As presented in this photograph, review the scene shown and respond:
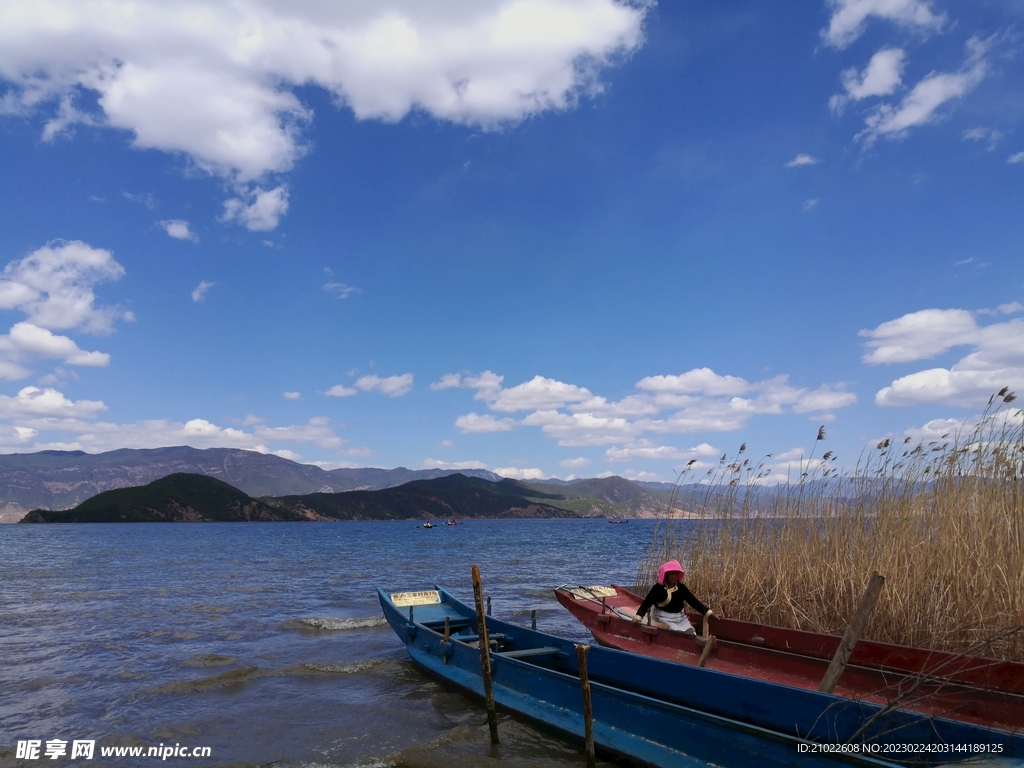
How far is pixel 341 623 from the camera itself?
1580 cm

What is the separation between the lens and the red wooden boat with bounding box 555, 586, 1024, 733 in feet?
19.6

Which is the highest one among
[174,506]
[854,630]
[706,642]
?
[854,630]

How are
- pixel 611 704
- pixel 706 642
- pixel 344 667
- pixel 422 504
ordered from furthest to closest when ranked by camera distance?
1. pixel 422 504
2. pixel 344 667
3. pixel 706 642
4. pixel 611 704

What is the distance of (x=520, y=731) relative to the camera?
24.4 feet

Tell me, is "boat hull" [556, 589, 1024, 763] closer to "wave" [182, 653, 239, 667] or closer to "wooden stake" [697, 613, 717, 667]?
"wooden stake" [697, 613, 717, 667]

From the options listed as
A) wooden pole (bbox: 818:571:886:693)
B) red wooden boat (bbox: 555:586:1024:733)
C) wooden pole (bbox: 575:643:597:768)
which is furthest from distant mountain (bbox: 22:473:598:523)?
wooden pole (bbox: 818:571:886:693)

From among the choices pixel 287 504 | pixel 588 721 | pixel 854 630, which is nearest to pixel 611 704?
pixel 588 721

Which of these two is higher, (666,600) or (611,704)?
(666,600)

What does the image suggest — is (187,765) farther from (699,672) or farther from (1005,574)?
(1005,574)

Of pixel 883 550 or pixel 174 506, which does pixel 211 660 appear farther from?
pixel 174 506

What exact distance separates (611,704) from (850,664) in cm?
334

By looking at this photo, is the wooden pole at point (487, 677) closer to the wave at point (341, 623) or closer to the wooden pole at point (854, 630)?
the wooden pole at point (854, 630)

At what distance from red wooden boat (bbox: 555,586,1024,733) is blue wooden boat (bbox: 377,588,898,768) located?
1.06 m

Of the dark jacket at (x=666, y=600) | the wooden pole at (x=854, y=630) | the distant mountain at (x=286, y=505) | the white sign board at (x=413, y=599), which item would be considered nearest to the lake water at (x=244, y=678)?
the white sign board at (x=413, y=599)
